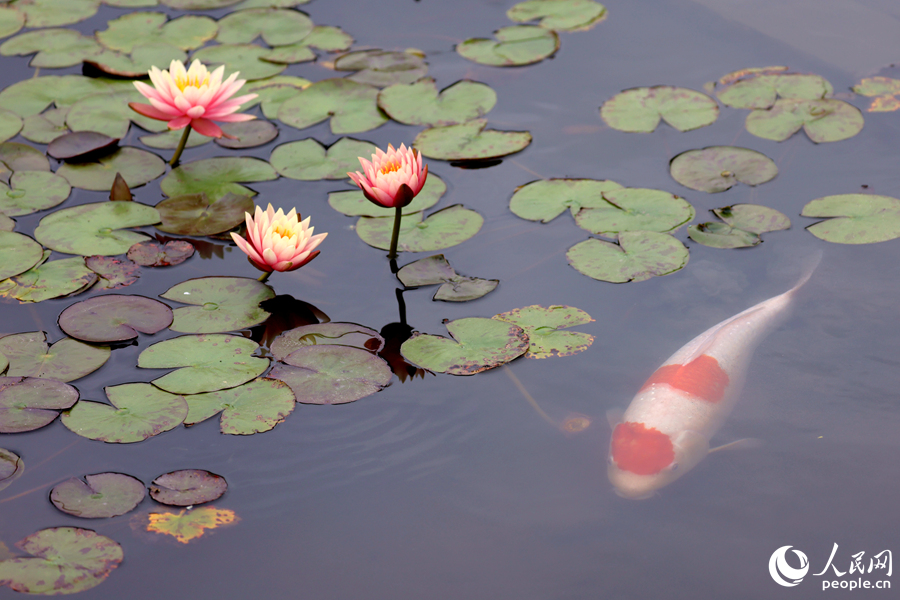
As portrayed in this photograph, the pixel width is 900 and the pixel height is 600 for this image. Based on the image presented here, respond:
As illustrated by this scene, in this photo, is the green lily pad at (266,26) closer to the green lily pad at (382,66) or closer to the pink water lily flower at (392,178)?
the green lily pad at (382,66)

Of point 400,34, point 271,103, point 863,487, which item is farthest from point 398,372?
point 400,34

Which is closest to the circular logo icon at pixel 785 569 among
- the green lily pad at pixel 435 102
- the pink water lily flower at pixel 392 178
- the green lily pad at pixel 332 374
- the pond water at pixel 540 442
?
the pond water at pixel 540 442

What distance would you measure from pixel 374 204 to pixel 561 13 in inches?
85.9

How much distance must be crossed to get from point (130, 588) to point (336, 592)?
1.92 feet

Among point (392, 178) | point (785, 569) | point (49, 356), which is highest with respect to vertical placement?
point (392, 178)

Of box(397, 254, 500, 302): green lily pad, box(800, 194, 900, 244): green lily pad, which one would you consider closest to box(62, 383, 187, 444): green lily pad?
box(397, 254, 500, 302): green lily pad

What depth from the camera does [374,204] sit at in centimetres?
324

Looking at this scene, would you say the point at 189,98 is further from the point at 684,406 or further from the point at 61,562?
the point at 684,406

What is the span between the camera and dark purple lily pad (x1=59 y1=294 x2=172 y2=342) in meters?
2.60

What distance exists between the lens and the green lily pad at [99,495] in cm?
211

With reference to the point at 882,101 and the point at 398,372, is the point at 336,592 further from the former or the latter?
the point at 882,101

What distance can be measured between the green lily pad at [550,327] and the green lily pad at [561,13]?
2.44m

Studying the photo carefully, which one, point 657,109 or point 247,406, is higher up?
point 657,109

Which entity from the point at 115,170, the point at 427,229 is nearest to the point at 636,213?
the point at 427,229
